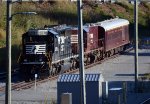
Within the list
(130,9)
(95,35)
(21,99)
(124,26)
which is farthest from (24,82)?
(130,9)

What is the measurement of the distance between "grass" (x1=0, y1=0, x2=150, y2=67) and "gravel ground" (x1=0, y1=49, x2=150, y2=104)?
24.9 feet

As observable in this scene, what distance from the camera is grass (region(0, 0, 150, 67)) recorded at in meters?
56.1

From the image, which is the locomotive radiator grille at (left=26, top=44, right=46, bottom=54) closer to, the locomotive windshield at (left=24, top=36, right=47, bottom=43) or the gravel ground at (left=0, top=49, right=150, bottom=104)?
the locomotive windshield at (left=24, top=36, right=47, bottom=43)

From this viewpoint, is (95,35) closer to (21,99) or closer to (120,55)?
(120,55)

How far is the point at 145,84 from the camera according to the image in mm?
36125

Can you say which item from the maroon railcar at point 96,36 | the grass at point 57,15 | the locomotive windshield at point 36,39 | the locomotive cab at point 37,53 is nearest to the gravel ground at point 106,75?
the locomotive cab at point 37,53

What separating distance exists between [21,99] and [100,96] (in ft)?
16.8

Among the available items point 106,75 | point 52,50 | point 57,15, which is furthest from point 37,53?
point 57,15

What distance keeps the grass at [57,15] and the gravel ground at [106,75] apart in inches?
299

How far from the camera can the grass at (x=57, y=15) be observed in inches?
2209

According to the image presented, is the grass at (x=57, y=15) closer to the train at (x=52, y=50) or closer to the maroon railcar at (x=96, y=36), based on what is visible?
the train at (x=52, y=50)

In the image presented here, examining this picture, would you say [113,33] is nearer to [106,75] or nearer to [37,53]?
[106,75]

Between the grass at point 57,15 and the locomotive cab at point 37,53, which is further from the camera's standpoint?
the grass at point 57,15

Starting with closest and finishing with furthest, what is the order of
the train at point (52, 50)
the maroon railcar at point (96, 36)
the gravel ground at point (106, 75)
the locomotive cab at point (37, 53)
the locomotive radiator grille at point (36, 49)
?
the gravel ground at point (106, 75) → the locomotive cab at point (37, 53) → the train at point (52, 50) → the locomotive radiator grille at point (36, 49) → the maroon railcar at point (96, 36)
